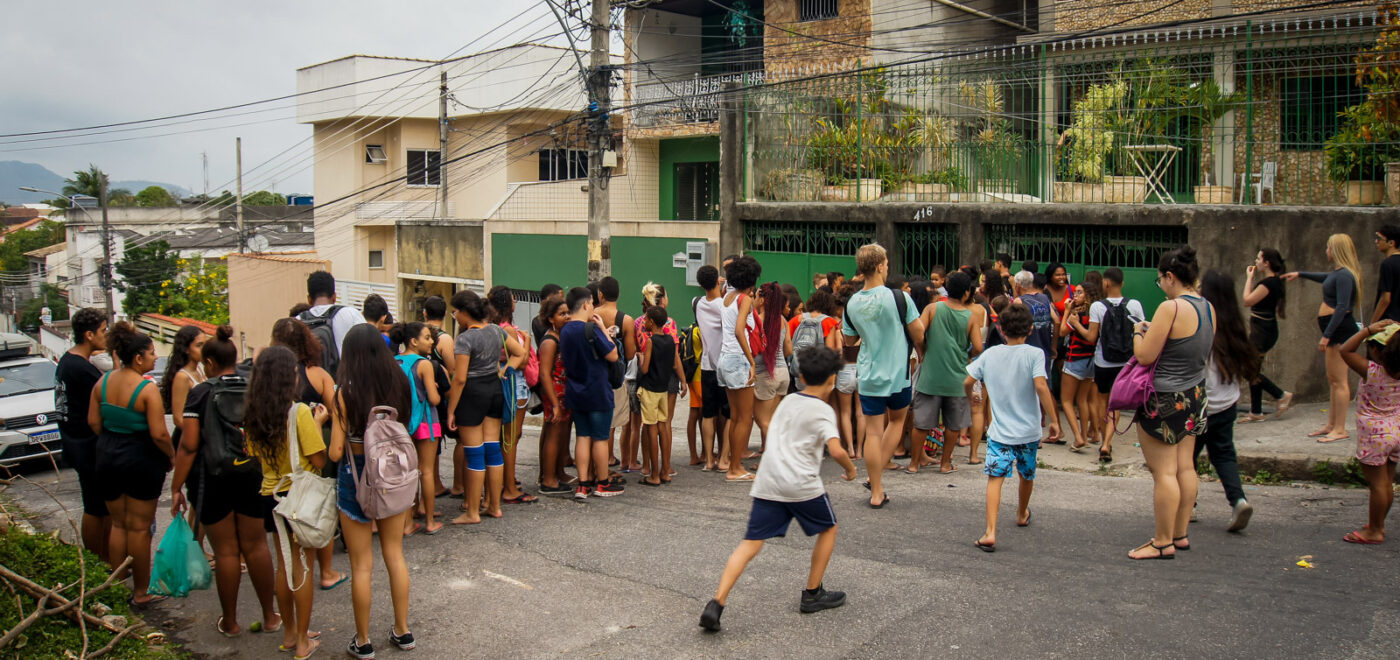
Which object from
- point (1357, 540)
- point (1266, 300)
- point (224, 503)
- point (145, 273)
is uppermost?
point (145, 273)

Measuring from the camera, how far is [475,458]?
302 inches

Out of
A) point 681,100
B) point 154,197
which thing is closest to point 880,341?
point 681,100

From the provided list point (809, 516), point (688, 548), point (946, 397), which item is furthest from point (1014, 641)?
point (946, 397)

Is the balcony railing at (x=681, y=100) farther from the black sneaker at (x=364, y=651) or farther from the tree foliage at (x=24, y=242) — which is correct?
the tree foliage at (x=24, y=242)

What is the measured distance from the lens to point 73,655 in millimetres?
5125

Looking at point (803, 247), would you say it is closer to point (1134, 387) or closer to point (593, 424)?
point (593, 424)

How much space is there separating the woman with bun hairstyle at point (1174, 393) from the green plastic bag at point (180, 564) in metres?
5.47

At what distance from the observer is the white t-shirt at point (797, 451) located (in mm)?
5344

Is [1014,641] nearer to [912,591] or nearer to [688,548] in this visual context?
[912,591]

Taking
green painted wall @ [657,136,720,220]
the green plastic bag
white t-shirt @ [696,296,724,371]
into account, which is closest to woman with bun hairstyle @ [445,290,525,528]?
white t-shirt @ [696,296,724,371]

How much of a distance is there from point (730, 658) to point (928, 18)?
1985cm

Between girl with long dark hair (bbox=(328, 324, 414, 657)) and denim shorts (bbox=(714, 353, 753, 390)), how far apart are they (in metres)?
3.68

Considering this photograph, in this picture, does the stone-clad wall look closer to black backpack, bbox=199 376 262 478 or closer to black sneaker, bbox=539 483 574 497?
black sneaker, bbox=539 483 574 497

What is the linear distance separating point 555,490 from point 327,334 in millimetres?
2234
